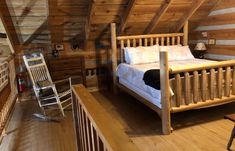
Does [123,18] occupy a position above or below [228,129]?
above

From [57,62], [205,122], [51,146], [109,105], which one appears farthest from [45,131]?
[205,122]

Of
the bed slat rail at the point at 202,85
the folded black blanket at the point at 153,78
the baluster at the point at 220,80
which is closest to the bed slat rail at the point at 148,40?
the folded black blanket at the point at 153,78

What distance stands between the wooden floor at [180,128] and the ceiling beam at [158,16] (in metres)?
1.57

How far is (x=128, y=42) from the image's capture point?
13.9 feet

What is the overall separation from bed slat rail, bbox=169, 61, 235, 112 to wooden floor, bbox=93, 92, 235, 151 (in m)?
0.28

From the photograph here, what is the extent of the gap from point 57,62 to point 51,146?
1.93 meters

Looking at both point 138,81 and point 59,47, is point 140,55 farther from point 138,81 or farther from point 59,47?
point 59,47

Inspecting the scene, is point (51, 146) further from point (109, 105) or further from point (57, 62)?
point (57, 62)

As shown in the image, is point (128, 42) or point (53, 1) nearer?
point (53, 1)

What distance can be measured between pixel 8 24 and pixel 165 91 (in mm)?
2720

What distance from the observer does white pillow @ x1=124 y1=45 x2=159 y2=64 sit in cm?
396

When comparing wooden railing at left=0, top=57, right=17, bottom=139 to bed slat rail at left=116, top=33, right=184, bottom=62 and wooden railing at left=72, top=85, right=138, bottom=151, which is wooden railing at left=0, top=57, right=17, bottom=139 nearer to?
wooden railing at left=72, top=85, right=138, bottom=151

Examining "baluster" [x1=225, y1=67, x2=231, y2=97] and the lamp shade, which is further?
the lamp shade

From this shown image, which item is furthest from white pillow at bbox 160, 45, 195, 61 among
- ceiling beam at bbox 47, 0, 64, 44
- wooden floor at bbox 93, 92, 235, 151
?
ceiling beam at bbox 47, 0, 64, 44
